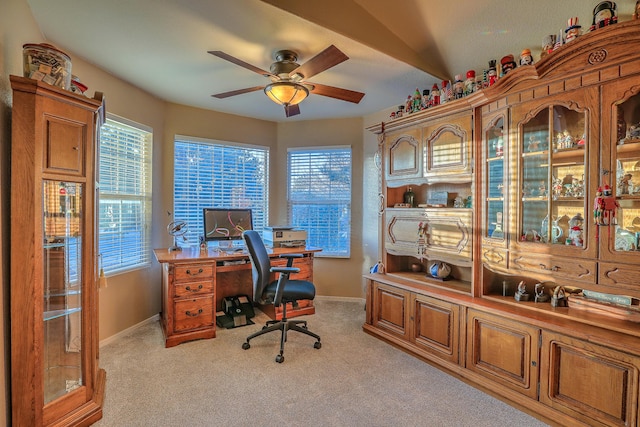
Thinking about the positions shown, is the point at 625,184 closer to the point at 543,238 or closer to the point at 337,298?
the point at 543,238

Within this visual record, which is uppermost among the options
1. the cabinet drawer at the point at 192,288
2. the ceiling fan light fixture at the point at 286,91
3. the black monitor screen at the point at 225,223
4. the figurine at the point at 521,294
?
the ceiling fan light fixture at the point at 286,91

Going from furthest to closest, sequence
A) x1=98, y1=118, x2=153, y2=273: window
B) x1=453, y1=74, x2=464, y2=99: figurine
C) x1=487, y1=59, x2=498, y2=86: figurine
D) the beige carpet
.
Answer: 1. x1=98, y1=118, x2=153, y2=273: window
2. x1=453, y1=74, x2=464, y2=99: figurine
3. x1=487, y1=59, x2=498, y2=86: figurine
4. the beige carpet

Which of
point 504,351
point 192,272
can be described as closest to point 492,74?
point 504,351

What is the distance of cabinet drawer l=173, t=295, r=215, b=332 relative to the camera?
9.55ft

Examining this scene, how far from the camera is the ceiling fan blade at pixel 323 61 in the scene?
1.92 m

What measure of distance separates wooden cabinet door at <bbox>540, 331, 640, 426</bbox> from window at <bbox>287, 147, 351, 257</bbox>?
104 inches

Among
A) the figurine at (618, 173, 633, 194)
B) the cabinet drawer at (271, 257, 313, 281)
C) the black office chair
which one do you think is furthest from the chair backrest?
the figurine at (618, 173, 633, 194)

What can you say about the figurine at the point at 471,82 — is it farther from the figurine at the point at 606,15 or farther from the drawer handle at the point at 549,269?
the drawer handle at the point at 549,269

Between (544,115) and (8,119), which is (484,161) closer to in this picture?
(544,115)

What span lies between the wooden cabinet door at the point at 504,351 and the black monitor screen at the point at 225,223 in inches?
98.7

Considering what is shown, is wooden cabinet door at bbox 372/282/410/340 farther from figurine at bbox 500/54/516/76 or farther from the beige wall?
figurine at bbox 500/54/516/76

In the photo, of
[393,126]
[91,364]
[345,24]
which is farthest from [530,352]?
[91,364]

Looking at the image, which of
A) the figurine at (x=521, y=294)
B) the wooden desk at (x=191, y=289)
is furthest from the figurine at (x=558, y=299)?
the wooden desk at (x=191, y=289)

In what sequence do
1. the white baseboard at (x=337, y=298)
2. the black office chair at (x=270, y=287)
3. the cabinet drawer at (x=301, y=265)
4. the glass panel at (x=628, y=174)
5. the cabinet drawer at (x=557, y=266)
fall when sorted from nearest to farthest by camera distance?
1. the glass panel at (x=628, y=174)
2. the cabinet drawer at (x=557, y=266)
3. the black office chair at (x=270, y=287)
4. the cabinet drawer at (x=301, y=265)
5. the white baseboard at (x=337, y=298)
